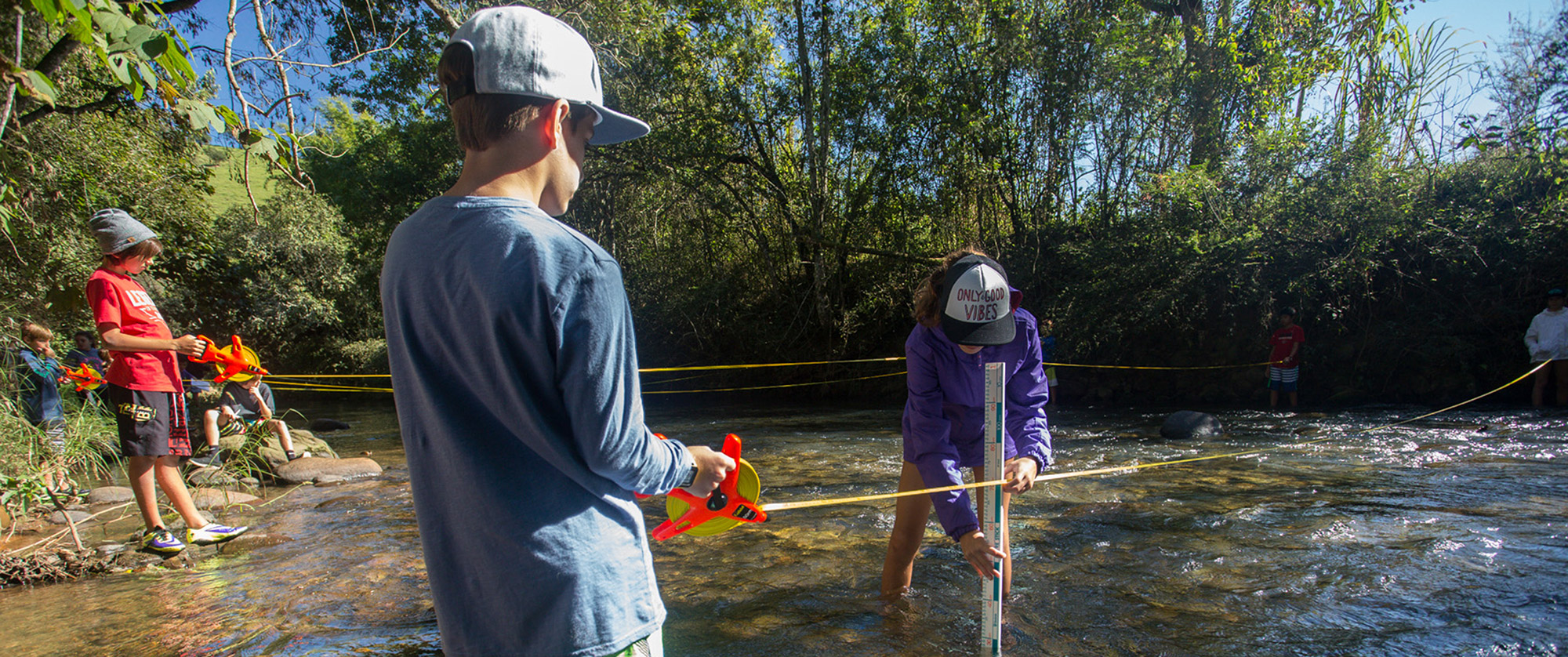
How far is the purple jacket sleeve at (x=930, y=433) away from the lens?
2881mm

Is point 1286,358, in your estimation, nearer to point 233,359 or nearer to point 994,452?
point 994,452

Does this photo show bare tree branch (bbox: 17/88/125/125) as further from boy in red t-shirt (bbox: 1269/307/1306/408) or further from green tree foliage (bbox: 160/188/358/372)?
boy in red t-shirt (bbox: 1269/307/1306/408)

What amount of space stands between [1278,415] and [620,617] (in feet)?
39.9

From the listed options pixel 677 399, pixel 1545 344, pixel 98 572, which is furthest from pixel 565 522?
pixel 677 399

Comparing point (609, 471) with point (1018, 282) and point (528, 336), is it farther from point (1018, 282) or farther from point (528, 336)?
point (1018, 282)

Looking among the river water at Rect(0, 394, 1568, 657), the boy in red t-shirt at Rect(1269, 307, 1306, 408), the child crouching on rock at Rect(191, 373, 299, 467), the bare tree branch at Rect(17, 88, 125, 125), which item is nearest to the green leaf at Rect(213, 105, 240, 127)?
the river water at Rect(0, 394, 1568, 657)

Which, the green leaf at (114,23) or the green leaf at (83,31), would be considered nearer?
the green leaf at (83,31)

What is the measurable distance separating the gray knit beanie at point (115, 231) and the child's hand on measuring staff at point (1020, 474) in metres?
4.30

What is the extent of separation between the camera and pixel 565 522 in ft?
Result: 3.92

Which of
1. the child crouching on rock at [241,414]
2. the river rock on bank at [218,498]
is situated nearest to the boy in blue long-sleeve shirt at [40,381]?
the child crouching on rock at [241,414]

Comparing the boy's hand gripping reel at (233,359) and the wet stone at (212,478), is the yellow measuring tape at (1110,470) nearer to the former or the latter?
the boy's hand gripping reel at (233,359)

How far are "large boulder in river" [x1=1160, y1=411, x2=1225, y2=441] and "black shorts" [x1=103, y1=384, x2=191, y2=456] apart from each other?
951 centimetres

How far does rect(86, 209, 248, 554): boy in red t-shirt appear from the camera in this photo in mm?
4035

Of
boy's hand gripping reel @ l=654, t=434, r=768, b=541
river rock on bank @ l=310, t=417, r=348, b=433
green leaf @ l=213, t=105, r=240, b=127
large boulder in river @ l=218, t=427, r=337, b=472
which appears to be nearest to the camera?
boy's hand gripping reel @ l=654, t=434, r=768, b=541
